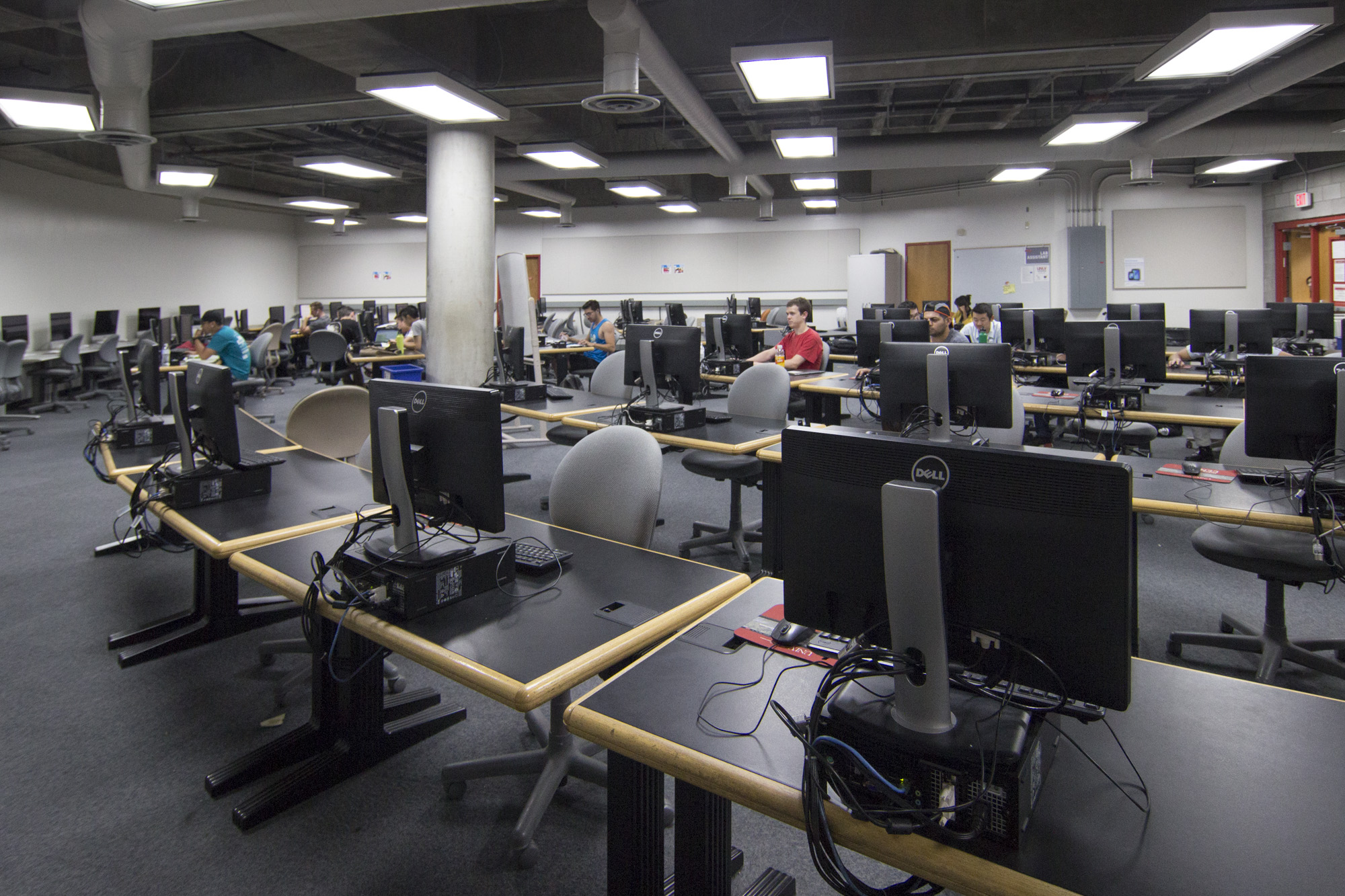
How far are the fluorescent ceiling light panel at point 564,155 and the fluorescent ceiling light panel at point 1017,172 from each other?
4595 mm

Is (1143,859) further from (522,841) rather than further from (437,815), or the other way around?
(437,815)

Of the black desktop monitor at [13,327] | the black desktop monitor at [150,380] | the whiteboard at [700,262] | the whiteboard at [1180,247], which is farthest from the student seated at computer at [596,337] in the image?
the whiteboard at [1180,247]

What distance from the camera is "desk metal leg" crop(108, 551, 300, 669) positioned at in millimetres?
2975

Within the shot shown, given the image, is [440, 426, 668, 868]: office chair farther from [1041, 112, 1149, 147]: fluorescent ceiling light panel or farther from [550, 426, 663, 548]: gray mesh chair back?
[1041, 112, 1149, 147]: fluorescent ceiling light panel

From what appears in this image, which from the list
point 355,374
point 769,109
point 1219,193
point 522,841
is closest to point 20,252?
point 355,374

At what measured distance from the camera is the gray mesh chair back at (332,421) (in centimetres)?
373

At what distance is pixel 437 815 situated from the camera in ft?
6.69

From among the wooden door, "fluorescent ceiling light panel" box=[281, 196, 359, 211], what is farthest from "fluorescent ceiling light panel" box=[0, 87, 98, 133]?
the wooden door

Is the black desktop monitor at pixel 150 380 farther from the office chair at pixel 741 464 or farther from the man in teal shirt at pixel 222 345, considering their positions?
the man in teal shirt at pixel 222 345

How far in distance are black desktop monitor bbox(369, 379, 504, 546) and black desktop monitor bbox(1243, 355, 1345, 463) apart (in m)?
2.39

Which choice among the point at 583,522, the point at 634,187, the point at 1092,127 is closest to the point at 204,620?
the point at 583,522

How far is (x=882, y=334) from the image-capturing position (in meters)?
5.28

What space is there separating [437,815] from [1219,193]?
1252 cm

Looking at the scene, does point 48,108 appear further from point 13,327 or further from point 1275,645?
point 1275,645
